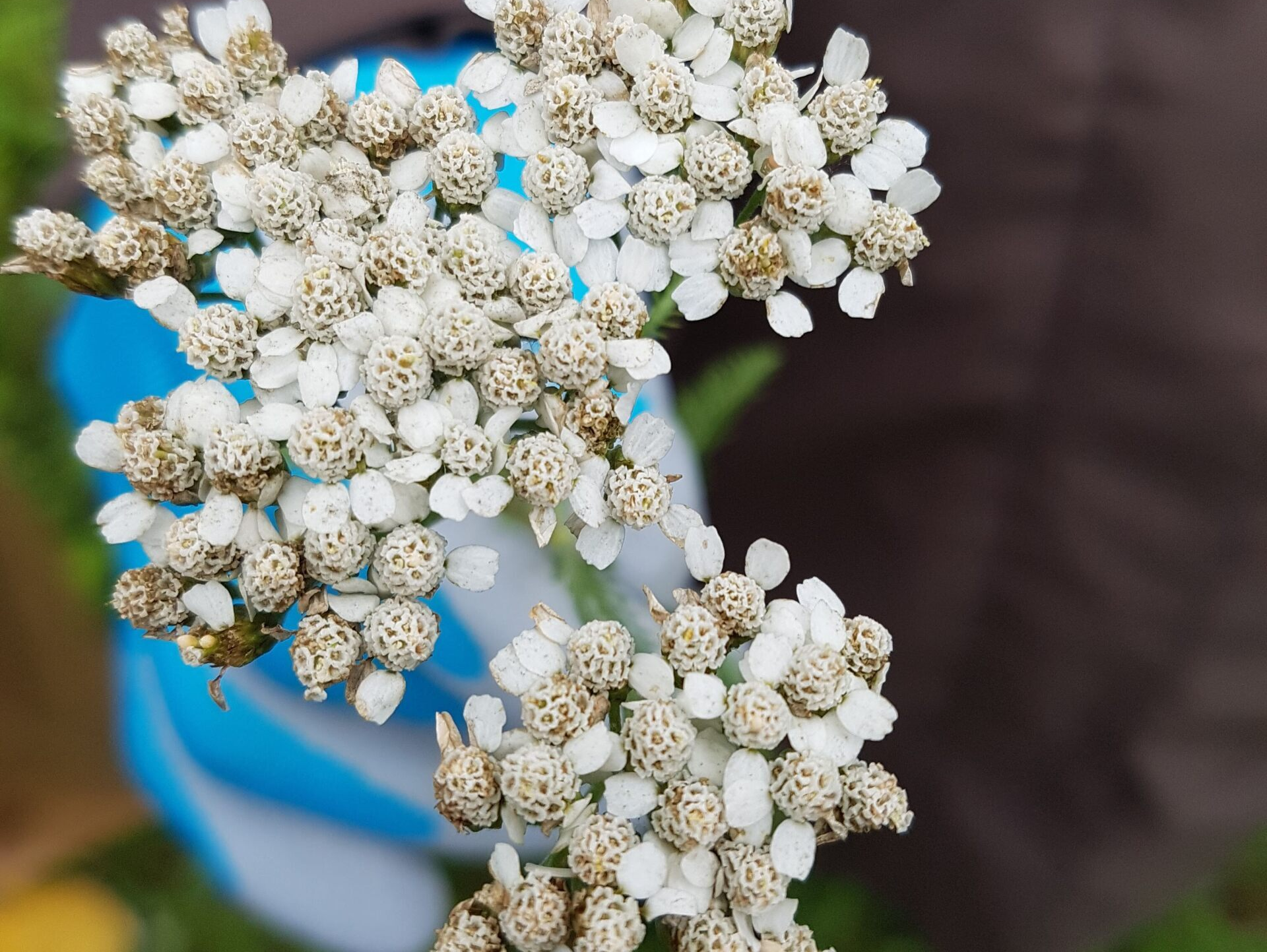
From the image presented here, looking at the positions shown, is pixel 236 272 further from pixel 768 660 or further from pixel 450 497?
pixel 768 660

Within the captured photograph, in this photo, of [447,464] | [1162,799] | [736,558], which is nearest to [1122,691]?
[1162,799]

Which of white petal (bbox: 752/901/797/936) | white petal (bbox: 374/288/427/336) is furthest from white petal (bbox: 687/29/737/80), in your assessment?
white petal (bbox: 752/901/797/936)

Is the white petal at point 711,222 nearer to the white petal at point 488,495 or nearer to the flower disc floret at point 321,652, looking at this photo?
the white petal at point 488,495

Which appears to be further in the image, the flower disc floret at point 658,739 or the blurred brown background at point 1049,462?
the blurred brown background at point 1049,462

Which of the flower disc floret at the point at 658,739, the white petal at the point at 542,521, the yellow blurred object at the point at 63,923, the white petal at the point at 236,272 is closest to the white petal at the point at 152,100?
the white petal at the point at 236,272

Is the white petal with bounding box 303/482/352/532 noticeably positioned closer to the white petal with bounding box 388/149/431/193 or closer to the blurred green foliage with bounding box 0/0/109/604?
the white petal with bounding box 388/149/431/193
